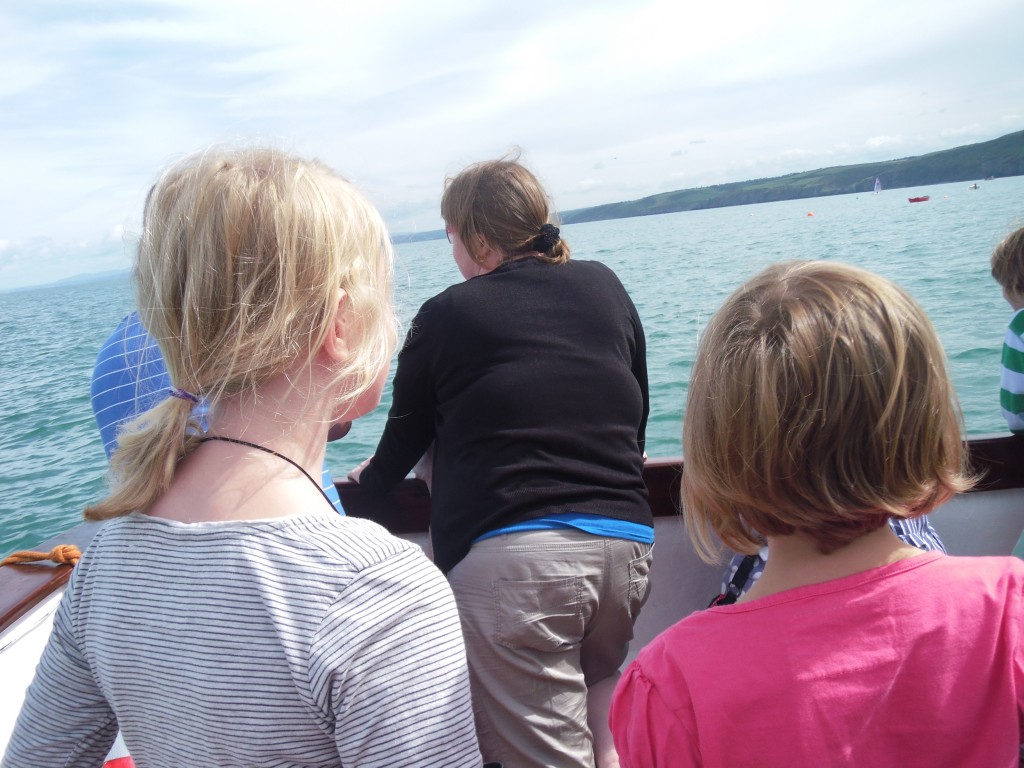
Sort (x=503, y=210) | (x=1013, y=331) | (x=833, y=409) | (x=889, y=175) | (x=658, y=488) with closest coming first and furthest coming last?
(x=833, y=409) → (x=503, y=210) → (x=1013, y=331) → (x=658, y=488) → (x=889, y=175)

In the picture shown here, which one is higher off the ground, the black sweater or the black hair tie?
the black hair tie

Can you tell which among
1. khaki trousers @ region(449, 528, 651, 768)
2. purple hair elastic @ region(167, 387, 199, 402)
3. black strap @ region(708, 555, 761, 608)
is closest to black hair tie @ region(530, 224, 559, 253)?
khaki trousers @ region(449, 528, 651, 768)

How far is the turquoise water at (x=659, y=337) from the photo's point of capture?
5.16 m

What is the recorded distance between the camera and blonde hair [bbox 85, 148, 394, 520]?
854mm

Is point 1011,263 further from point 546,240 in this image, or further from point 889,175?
point 889,175

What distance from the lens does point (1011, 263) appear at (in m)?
2.46

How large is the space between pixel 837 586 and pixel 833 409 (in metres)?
0.22

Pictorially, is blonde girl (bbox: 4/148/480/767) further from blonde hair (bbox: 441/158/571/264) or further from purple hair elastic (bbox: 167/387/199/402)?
blonde hair (bbox: 441/158/571/264)

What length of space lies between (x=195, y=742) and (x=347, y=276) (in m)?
0.56

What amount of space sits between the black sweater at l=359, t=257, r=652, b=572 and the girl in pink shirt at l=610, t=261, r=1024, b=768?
683mm

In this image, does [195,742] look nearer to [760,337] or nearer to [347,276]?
[347,276]

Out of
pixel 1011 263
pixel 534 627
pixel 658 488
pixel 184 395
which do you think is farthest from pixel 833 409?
pixel 1011 263

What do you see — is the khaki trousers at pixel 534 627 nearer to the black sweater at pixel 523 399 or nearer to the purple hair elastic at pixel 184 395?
the black sweater at pixel 523 399

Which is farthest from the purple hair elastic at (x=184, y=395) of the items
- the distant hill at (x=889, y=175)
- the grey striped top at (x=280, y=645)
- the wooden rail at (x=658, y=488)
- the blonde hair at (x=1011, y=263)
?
the distant hill at (x=889, y=175)
